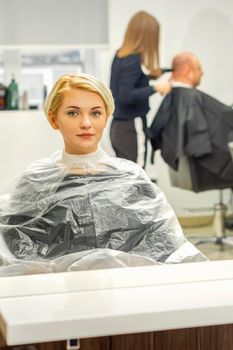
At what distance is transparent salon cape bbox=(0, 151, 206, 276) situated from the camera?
7.13 feet

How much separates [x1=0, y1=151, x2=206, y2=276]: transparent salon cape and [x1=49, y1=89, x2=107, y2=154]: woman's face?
74mm

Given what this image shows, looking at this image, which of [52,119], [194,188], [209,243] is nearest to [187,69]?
[194,188]

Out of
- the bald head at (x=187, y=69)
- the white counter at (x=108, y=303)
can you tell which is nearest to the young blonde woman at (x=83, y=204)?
the white counter at (x=108, y=303)

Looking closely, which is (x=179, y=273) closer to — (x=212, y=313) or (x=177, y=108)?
(x=212, y=313)

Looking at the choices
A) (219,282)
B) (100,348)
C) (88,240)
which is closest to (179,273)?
(219,282)

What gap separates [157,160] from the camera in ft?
19.0

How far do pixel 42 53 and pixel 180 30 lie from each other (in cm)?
116

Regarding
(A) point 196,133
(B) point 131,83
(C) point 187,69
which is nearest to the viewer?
(B) point 131,83

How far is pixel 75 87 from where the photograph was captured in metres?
2.32

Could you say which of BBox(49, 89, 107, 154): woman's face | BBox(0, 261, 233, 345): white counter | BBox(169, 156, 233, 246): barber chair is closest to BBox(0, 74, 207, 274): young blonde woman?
BBox(49, 89, 107, 154): woman's face

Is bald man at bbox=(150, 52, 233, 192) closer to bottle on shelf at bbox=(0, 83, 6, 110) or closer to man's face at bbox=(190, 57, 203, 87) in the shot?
man's face at bbox=(190, 57, 203, 87)

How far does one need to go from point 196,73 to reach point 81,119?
3.66m

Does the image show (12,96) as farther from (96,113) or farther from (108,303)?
(108,303)

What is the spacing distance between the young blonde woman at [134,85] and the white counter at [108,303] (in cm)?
332
